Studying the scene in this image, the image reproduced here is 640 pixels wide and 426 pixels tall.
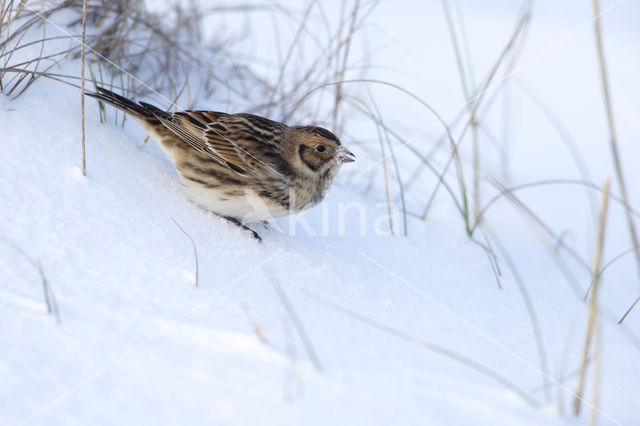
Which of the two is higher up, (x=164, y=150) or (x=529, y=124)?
(x=529, y=124)

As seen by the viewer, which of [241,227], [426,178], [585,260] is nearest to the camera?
[241,227]

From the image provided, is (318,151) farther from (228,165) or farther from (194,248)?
(194,248)

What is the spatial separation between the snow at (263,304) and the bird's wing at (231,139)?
256 mm

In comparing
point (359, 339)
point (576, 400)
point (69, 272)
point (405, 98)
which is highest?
point (405, 98)

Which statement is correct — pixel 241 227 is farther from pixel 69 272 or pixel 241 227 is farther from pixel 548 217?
pixel 548 217

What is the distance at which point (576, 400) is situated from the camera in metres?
1.74

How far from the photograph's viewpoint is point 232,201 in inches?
108

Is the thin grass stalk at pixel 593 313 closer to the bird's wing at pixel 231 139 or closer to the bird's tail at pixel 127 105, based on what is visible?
the bird's wing at pixel 231 139

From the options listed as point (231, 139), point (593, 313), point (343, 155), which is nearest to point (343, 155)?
point (343, 155)

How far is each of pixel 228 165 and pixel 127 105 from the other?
58 centimetres

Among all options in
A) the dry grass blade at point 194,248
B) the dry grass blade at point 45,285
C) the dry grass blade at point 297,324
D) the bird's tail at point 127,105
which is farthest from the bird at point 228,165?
the dry grass blade at point 45,285

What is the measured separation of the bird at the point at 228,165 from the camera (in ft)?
9.01

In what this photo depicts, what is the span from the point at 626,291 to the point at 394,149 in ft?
5.80

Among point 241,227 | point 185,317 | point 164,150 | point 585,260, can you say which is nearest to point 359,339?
point 185,317
